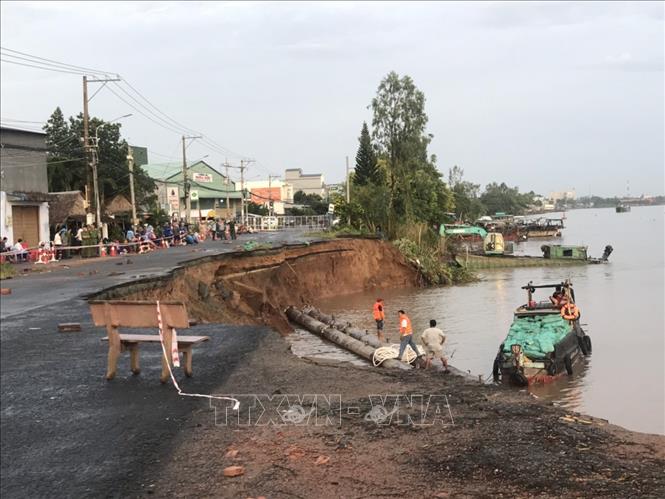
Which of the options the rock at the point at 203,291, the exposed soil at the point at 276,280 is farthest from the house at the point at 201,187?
the rock at the point at 203,291

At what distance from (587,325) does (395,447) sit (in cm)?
2232

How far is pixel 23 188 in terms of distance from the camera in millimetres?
36000

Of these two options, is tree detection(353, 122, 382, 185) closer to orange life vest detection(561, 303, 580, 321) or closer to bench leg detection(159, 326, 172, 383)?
orange life vest detection(561, 303, 580, 321)

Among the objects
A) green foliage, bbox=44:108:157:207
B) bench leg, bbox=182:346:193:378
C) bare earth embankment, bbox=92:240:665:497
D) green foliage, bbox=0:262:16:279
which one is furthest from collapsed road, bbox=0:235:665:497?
green foliage, bbox=44:108:157:207

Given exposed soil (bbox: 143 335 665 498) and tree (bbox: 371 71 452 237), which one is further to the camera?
tree (bbox: 371 71 452 237)

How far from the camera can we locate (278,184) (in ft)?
489

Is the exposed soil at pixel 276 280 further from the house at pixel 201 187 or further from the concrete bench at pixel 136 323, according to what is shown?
the house at pixel 201 187

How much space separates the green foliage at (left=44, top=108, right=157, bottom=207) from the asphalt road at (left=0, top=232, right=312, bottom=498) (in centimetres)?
4356

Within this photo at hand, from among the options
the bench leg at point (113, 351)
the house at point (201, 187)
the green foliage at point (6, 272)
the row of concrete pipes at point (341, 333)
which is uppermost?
the house at point (201, 187)

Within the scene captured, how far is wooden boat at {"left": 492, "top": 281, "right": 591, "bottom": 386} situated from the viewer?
1648 cm

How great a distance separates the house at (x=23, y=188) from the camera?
33.9m

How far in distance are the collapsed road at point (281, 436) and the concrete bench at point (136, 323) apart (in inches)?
11.4

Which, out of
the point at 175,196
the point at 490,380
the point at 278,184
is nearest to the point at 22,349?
the point at 490,380

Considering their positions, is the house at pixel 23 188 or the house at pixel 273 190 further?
the house at pixel 273 190
